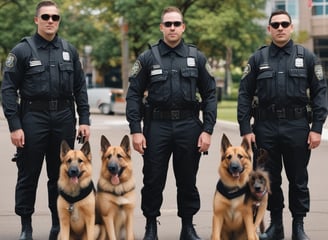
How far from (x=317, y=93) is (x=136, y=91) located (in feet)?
5.45

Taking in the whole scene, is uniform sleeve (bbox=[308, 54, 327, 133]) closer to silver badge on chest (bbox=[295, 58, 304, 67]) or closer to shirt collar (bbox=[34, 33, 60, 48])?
silver badge on chest (bbox=[295, 58, 304, 67])

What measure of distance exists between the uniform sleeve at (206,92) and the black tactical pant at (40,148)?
1.23m

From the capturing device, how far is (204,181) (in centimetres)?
1238

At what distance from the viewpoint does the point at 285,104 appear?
731 centimetres

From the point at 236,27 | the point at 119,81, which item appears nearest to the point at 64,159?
the point at 236,27

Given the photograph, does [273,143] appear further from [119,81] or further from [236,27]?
[119,81]

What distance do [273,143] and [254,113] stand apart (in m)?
0.35

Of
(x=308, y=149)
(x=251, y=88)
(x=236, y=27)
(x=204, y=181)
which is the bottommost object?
(x=204, y=181)

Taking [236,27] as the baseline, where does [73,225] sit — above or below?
below

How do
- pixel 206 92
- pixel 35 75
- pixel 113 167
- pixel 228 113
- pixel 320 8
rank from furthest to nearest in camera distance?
1. pixel 320 8
2. pixel 228 113
3. pixel 206 92
4. pixel 35 75
5. pixel 113 167

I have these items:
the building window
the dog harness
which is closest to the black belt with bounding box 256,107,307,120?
the dog harness

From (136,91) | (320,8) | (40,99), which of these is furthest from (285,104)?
(320,8)

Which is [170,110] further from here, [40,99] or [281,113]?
→ [40,99]

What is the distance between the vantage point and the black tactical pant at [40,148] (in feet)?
24.0
